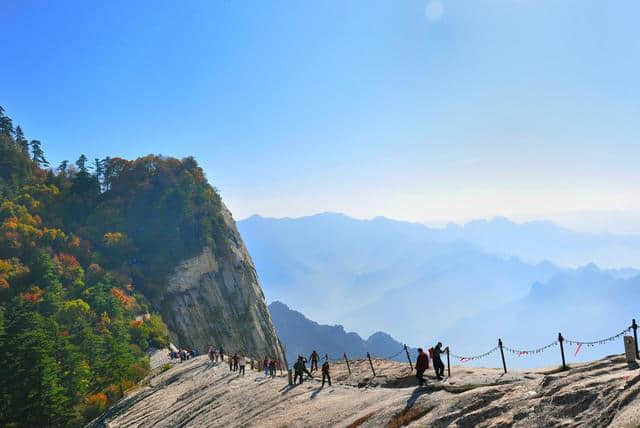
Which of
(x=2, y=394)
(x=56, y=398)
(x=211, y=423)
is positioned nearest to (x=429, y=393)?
(x=211, y=423)

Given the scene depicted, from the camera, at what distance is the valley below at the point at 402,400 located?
1005 cm

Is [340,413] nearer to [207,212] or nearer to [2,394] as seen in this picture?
[2,394]

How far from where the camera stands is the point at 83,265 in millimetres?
79688

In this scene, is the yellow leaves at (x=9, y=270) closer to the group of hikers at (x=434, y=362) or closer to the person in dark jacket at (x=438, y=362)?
the group of hikers at (x=434, y=362)

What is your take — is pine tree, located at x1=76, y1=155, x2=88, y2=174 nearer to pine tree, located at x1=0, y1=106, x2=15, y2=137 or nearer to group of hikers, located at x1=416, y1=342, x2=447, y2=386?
pine tree, located at x1=0, y1=106, x2=15, y2=137

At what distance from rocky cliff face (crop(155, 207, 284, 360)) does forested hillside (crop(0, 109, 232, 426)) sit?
11.0 ft

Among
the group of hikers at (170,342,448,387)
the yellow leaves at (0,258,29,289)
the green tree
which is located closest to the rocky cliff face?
the yellow leaves at (0,258,29,289)

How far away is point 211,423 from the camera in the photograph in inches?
892

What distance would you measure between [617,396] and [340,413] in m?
10.2

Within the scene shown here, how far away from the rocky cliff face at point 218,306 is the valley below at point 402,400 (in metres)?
44.4

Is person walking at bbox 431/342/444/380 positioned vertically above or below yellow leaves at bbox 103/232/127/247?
below

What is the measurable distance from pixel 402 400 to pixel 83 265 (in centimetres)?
8074

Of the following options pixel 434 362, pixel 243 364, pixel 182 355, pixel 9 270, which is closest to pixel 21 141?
pixel 9 270

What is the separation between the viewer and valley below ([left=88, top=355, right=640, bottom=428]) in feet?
33.0
